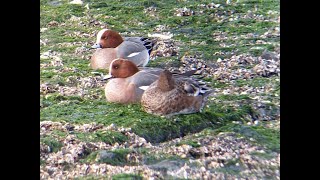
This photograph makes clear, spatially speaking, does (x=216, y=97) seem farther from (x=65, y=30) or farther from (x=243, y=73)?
(x=65, y=30)

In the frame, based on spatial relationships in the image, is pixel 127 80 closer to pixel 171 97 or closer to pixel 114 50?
pixel 171 97

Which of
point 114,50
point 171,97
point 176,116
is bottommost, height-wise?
point 176,116

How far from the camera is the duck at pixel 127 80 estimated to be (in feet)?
21.1

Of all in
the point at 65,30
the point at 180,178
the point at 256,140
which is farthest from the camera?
the point at 65,30

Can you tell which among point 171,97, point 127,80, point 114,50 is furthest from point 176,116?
point 114,50

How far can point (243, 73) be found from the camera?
22.7ft

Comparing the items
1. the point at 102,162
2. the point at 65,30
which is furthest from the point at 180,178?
the point at 65,30

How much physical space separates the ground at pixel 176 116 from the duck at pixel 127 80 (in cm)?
9

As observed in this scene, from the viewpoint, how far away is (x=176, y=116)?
6.21 m

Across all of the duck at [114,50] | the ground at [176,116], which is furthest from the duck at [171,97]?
the duck at [114,50]

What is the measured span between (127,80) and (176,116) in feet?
2.11

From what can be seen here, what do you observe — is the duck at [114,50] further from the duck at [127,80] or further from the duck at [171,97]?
the duck at [171,97]
